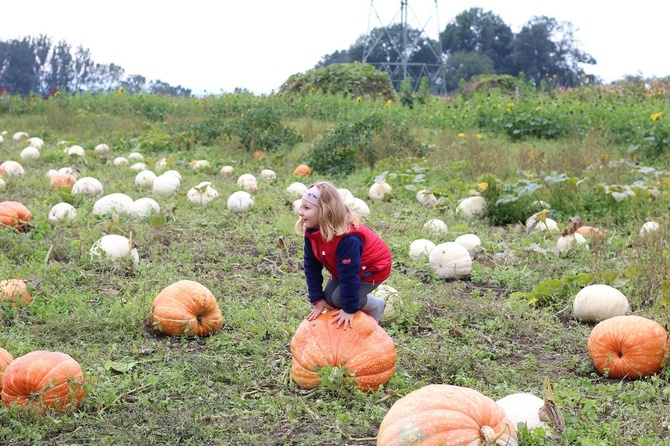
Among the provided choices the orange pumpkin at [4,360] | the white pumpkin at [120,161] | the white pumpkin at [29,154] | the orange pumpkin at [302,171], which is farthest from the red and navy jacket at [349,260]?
the white pumpkin at [29,154]

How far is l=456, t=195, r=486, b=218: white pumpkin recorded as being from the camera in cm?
771

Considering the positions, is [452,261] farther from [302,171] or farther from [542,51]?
[542,51]

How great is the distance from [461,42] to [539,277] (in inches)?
2369

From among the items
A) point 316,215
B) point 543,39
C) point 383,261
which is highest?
point 543,39

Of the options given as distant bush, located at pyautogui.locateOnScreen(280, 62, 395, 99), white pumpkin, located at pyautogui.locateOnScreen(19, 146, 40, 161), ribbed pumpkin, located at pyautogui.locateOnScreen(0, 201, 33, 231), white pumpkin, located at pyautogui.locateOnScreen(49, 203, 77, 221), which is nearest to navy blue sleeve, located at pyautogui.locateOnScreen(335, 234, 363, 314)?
ribbed pumpkin, located at pyautogui.locateOnScreen(0, 201, 33, 231)

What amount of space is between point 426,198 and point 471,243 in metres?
1.87

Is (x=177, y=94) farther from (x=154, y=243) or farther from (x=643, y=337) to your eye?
(x=643, y=337)

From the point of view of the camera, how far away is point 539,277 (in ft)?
18.3

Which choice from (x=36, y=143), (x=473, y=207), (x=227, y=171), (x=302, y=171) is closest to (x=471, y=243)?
(x=473, y=207)

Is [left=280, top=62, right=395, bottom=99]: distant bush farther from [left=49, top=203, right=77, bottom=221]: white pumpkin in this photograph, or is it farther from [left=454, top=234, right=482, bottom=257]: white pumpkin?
[left=454, top=234, right=482, bottom=257]: white pumpkin

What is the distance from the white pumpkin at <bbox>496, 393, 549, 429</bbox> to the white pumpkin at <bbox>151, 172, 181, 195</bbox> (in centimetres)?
595

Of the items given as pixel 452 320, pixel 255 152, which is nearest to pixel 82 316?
pixel 452 320

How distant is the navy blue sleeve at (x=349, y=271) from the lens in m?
3.64

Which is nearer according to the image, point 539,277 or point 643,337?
point 643,337
